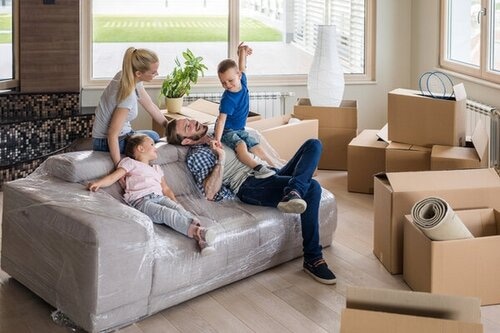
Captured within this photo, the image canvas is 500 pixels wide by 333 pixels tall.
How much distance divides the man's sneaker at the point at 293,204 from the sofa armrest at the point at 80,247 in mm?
768

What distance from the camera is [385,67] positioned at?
7.11 meters

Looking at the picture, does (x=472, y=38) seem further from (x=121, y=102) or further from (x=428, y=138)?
(x=121, y=102)

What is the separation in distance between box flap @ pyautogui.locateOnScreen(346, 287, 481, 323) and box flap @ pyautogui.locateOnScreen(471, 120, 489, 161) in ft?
9.30

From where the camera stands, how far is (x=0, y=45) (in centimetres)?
644

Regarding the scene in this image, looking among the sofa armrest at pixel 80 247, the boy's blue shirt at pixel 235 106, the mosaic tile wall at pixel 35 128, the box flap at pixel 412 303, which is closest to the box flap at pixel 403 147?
the boy's blue shirt at pixel 235 106

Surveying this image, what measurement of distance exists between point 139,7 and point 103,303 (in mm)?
4092

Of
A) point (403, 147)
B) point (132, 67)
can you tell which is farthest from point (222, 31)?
point (132, 67)

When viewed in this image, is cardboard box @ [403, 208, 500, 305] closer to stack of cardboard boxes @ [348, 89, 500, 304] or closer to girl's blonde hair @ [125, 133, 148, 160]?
stack of cardboard boxes @ [348, 89, 500, 304]

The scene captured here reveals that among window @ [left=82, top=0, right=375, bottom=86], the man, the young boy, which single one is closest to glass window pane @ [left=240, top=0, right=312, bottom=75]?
window @ [left=82, top=0, right=375, bottom=86]

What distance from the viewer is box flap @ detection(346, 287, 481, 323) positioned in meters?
2.08

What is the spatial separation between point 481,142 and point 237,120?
1669mm

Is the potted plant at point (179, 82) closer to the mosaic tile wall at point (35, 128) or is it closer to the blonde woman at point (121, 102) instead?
the mosaic tile wall at point (35, 128)

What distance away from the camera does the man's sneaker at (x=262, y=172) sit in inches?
163

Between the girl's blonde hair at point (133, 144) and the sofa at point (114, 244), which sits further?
the girl's blonde hair at point (133, 144)
